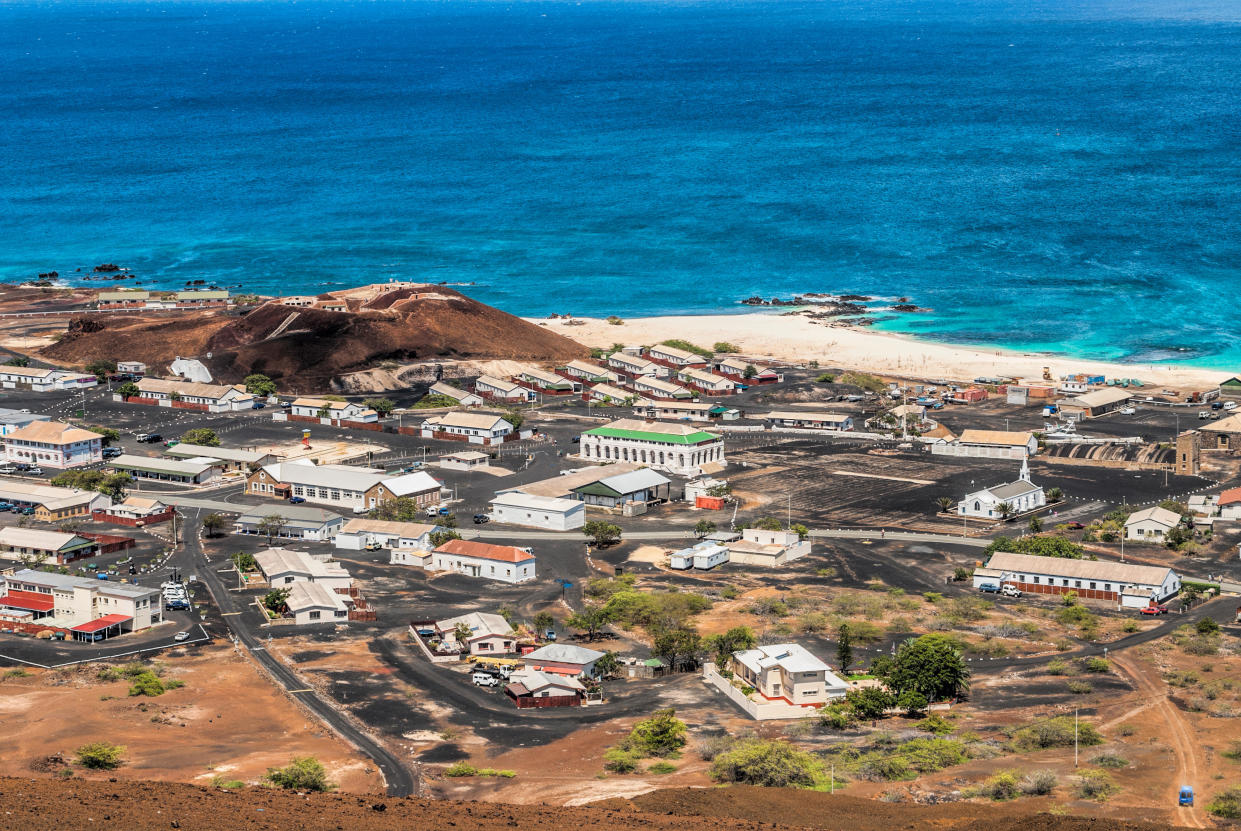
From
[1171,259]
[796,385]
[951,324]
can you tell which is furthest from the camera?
[1171,259]

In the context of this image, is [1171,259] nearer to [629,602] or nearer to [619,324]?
[619,324]

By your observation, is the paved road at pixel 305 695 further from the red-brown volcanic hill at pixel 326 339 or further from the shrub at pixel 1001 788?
the red-brown volcanic hill at pixel 326 339

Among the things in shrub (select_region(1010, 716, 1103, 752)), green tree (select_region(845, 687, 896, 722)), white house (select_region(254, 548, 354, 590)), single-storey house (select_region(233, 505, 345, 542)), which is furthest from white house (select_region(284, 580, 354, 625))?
shrub (select_region(1010, 716, 1103, 752))

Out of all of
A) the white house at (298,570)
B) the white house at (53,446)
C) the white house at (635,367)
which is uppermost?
the white house at (635,367)

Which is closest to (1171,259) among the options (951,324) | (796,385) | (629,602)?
(951,324)

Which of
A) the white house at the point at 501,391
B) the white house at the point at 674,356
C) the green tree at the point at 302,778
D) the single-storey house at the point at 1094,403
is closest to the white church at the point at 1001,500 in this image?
the single-storey house at the point at 1094,403

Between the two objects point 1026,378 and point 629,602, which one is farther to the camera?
point 1026,378

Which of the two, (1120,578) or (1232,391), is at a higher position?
(1232,391)

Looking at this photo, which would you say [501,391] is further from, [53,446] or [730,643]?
[730,643]
